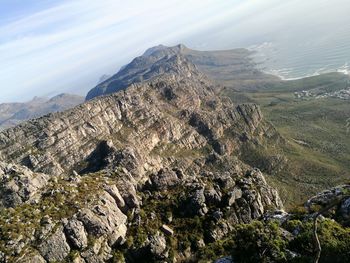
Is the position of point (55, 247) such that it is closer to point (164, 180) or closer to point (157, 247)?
point (157, 247)

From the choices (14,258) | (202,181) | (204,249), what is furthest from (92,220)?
(202,181)

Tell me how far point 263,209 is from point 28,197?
68568 millimetres

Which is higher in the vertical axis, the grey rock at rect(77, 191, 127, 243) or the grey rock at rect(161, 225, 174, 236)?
the grey rock at rect(77, 191, 127, 243)

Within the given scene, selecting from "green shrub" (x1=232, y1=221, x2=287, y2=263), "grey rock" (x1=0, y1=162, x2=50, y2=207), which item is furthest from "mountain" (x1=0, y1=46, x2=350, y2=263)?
"grey rock" (x1=0, y1=162, x2=50, y2=207)

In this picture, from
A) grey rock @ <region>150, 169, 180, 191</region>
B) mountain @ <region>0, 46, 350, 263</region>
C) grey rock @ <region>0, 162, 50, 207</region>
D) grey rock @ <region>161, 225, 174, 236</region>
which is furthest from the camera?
grey rock @ <region>150, 169, 180, 191</region>

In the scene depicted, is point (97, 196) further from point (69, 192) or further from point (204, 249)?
point (204, 249)

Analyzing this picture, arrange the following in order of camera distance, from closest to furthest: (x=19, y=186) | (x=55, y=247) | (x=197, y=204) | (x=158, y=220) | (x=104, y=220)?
(x=55, y=247)
(x=104, y=220)
(x=158, y=220)
(x=197, y=204)
(x=19, y=186)

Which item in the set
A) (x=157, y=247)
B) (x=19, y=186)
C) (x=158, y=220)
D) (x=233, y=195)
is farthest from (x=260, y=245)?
(x=19, y=186)

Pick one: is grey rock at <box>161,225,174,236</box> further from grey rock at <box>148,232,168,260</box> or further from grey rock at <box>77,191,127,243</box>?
grey rock at <box>77,191,127,243</box>

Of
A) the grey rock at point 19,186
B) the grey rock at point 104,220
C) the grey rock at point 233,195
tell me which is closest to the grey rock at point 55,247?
the grey rock at point 104,220

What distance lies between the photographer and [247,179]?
134250 mm

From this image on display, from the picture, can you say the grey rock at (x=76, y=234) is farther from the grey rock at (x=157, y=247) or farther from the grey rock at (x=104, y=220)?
the grey rock at (x=157, y=247)

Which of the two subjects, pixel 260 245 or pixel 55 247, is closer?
pixel 260 245

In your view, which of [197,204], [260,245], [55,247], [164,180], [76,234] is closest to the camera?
[260,245]
